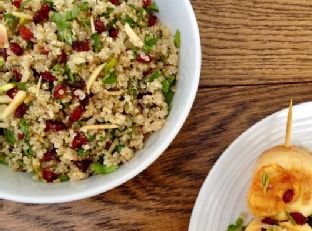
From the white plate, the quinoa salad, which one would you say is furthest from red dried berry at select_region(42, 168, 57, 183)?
the white plate

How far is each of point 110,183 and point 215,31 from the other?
1.55 ft

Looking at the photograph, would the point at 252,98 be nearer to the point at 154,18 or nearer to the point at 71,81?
the point at 154,18

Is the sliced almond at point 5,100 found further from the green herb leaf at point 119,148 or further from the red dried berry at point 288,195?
the red dried berry at point 288,195

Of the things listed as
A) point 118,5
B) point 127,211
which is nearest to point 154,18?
point 118,5

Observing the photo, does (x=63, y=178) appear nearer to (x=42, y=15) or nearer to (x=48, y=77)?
(x=48, y=77)

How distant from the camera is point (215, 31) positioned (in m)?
1.49

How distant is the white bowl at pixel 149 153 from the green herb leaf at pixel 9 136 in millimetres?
73

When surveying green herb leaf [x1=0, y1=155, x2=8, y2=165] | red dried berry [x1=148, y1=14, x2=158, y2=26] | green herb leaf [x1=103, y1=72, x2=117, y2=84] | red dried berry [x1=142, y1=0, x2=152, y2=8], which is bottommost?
green herb leaf [x1=0, y1=155, x2=8, y2=165]

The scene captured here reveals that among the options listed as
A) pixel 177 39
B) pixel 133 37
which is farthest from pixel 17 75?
pixel 177 39

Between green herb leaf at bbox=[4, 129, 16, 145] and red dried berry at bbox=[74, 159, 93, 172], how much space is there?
138 millimetres

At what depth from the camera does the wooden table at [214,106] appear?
1456 mm

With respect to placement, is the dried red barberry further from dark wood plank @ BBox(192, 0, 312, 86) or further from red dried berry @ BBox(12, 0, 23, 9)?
dark wood plank @ BBox(192, 0, 312, 86)

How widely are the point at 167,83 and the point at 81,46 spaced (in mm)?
204

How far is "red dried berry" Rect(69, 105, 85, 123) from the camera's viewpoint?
124 centimetres
